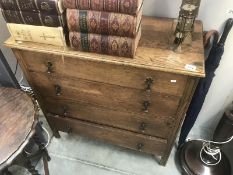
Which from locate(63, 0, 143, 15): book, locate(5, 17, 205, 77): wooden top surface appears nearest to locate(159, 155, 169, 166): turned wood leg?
locate(5, 17, 205, 77): wooden top surface

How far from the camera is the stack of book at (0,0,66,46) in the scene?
90cm

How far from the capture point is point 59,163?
1.59 meters

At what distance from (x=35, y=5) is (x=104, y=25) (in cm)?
Result: 29

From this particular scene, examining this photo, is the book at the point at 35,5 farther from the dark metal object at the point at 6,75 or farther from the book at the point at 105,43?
the dark metal object at the point at 6,75

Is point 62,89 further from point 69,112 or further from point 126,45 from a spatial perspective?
point 126,45

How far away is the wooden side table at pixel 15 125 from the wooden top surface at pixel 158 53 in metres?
0.28

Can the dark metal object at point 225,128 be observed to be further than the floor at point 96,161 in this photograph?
No

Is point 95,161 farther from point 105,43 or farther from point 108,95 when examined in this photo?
point 105,43

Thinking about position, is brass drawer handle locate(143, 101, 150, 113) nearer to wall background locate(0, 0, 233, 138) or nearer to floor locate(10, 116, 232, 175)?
wall background locate(0, 0, 233, 138)

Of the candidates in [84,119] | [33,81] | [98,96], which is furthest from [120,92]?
[33,81]

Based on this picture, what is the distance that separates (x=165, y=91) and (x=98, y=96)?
356 mm

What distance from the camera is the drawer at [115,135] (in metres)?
1.34

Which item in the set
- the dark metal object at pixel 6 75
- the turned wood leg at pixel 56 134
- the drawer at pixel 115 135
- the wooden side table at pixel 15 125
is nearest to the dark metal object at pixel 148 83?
the drawer at pixel 115 135

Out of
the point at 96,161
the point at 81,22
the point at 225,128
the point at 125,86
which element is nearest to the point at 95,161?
the point at 96,161
